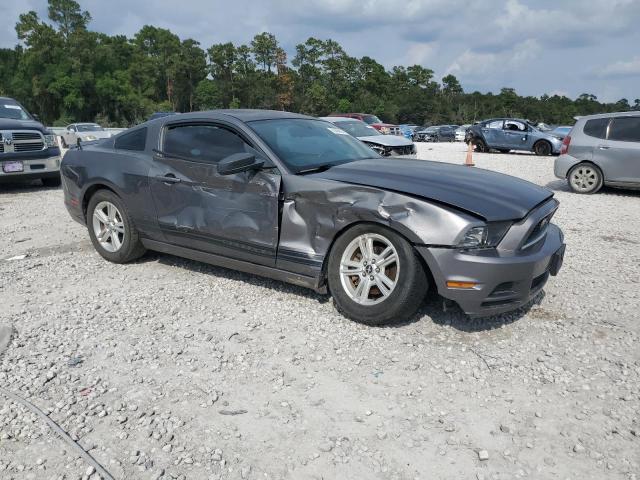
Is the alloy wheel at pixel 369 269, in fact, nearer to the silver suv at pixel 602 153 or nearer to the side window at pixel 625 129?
Answer: the silver suv at pixel 602 153

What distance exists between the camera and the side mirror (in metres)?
4.15

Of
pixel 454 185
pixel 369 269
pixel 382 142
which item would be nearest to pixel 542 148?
pixel 382 142

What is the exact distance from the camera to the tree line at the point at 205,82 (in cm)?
6444

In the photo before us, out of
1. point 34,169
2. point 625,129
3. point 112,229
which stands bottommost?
point 112,229

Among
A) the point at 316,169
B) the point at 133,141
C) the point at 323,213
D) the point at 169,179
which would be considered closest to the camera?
the point at 323,213

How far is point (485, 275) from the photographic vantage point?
347 centimetres

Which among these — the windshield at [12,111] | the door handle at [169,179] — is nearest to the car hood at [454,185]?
the door handle at [169,179]

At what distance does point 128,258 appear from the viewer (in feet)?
17.6

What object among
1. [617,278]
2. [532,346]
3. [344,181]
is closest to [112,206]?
[344,181]

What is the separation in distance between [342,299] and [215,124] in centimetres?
191

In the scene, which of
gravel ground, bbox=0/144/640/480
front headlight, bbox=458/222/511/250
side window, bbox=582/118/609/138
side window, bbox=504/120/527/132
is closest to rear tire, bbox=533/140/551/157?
side window, bbox=504/120/527/132

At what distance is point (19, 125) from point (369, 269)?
8828mm

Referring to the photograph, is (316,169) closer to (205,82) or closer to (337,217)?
(337,217)

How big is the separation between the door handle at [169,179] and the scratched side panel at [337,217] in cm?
114
